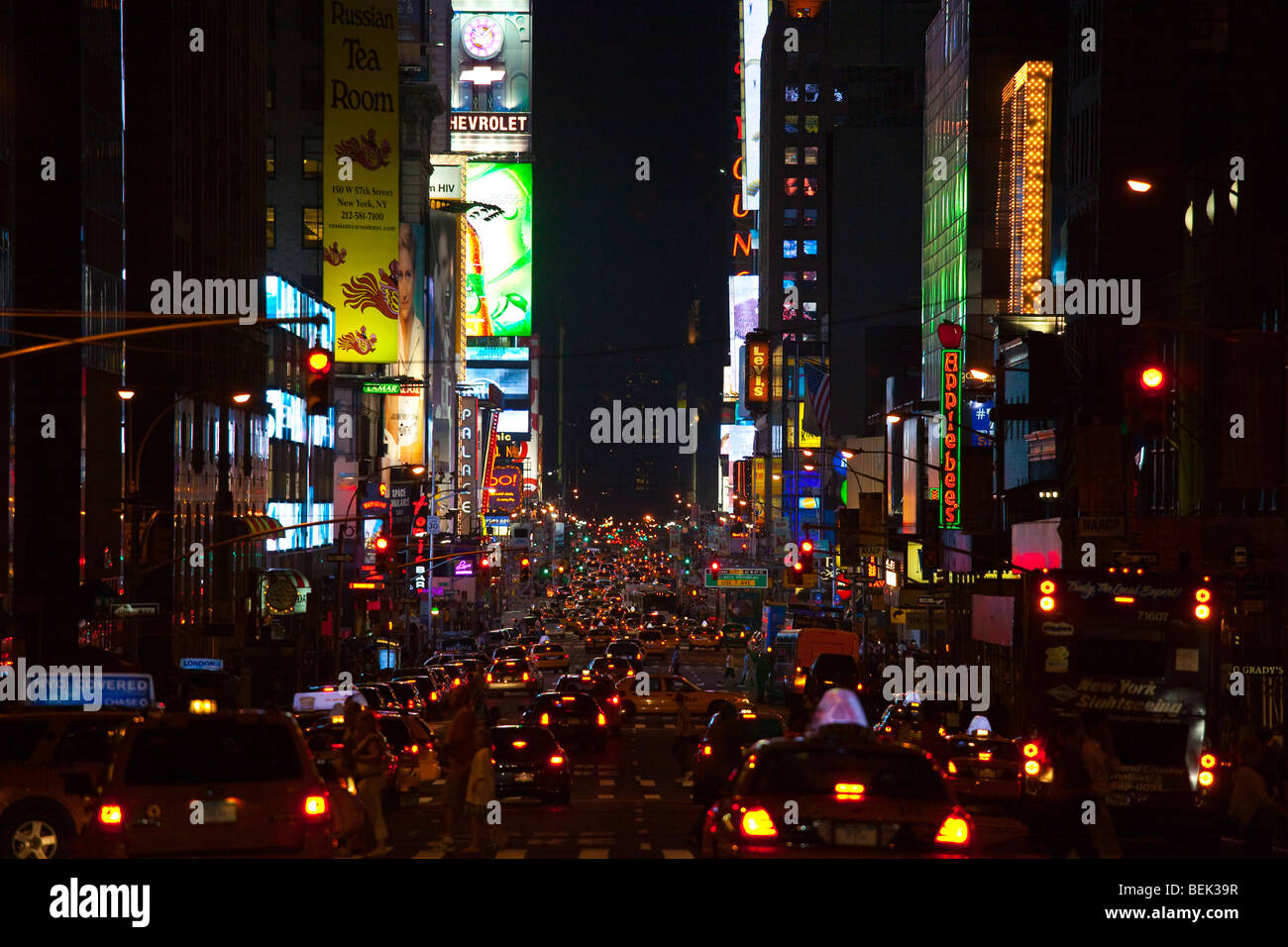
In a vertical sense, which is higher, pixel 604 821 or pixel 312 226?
pixel 312 226

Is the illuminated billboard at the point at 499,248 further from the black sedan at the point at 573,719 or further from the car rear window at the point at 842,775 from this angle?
the car rear window at the point at 842,775

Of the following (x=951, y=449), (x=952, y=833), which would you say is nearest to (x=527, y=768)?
(x=952, y=833)

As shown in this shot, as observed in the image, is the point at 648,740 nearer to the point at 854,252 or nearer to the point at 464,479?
the point at 854,252

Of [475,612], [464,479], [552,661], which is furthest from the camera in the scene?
[464,479]

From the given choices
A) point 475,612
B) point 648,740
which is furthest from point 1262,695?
point 475,612

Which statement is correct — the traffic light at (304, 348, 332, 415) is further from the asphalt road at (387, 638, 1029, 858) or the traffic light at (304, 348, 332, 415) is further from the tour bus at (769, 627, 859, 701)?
the tour bus at (769, 627, 859, 701)

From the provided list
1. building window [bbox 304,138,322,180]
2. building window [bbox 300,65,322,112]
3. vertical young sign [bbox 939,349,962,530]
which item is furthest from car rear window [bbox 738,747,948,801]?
building window [bbox 300,65,322,112]

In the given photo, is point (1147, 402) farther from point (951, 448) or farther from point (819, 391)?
point (819, 391)
